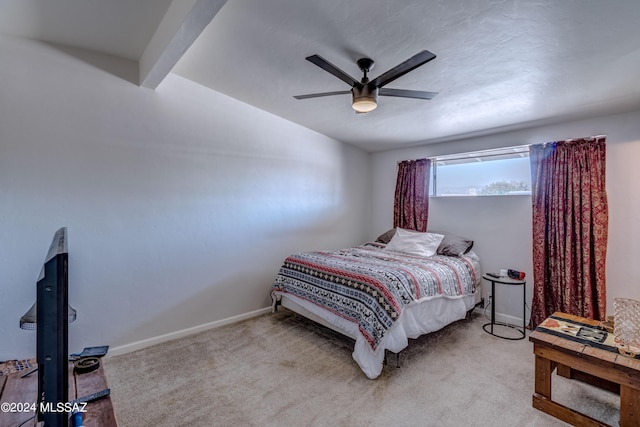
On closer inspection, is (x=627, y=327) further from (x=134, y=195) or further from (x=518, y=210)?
(x=134, y=195)

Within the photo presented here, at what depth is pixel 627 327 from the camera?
176 centimetres

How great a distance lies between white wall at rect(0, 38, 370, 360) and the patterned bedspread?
2.46 ft

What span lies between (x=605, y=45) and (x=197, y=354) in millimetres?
3800

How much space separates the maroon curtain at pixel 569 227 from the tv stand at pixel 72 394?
12.4 ft

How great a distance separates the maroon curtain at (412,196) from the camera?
167 inches

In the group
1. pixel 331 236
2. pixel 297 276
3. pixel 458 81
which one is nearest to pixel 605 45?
pixel 458 81

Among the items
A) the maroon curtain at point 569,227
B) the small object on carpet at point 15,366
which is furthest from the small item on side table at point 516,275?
the small object on carpet at point 15,366

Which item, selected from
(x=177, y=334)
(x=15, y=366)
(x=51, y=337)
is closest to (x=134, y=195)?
(x=177, y=334)

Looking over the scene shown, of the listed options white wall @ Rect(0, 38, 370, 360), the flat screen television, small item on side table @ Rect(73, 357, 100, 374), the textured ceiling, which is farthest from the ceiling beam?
small item on side table @ Rect(73, 357, 100, 374)

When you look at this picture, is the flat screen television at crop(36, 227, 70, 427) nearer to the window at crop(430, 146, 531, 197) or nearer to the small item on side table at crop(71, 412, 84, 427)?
the small item on side table at crop(71, 412, 84, 427)

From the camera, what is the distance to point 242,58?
2.44 meters

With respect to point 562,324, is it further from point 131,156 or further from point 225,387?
point 131,156

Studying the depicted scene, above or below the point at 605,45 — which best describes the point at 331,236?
below

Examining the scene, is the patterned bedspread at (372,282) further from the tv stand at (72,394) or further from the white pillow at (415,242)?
the tv stand at (72,394)
